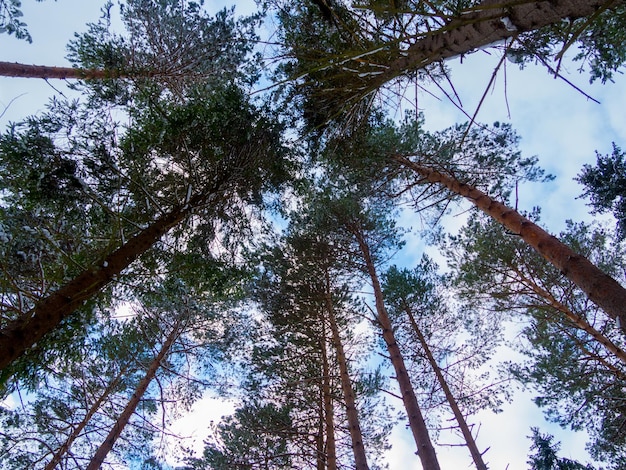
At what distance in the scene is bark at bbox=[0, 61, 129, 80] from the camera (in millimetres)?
6023

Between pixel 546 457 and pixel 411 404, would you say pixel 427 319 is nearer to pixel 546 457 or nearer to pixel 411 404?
pixel 411 404

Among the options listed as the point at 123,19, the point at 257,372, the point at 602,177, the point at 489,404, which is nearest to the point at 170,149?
the point at 123,19

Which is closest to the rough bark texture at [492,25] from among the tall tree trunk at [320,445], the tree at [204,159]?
the tree at [204,159]

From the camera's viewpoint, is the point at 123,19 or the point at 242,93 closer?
the point at 242,93

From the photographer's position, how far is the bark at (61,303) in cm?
325

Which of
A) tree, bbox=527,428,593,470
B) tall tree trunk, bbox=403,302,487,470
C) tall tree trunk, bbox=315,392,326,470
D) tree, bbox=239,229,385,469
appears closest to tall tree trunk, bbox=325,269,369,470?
tree, bbox=239,229,385,469

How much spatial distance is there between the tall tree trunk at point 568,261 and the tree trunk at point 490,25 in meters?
2.81

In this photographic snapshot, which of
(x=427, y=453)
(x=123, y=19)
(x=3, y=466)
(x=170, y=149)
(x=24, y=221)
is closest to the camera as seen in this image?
(x=24, y=221)

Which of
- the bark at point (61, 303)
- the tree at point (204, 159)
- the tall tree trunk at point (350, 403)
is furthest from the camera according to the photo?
the tall tree trunk at point (350, 403)

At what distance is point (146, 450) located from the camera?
976cm

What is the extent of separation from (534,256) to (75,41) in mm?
11645

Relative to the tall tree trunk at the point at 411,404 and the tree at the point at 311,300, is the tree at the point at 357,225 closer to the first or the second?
the tree at the point at 311,300

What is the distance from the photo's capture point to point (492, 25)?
7.57 feet

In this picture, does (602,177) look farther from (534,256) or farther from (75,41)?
(75,41)
